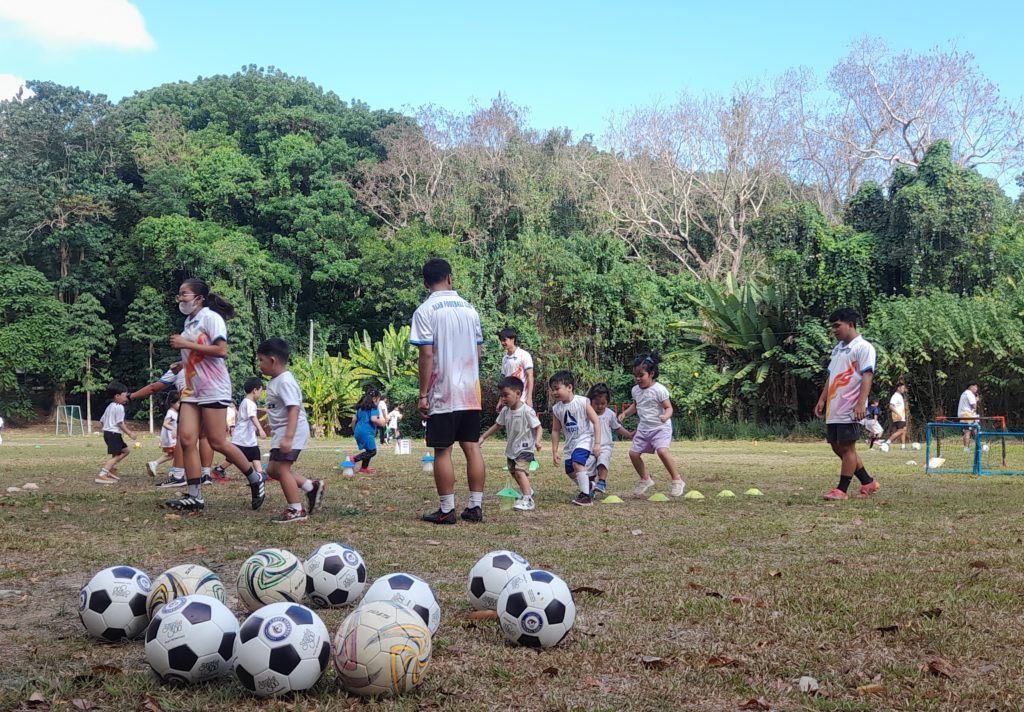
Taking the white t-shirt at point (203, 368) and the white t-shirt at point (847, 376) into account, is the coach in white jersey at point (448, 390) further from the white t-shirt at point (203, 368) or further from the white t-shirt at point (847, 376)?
the white t-shirt at point (847, 376)

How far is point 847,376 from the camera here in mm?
10117

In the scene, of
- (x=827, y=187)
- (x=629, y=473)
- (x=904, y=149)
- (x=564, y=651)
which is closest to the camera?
(x=564, y=651)

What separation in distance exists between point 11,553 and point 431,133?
46.8 m

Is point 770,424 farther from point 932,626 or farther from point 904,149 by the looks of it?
point 932,626

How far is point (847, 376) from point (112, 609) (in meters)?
8.02

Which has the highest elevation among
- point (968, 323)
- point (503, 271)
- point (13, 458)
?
point (503, 271)

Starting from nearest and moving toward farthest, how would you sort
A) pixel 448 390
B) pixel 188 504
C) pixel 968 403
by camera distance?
pixel 448 390 < pixel 188 504 < pixel 968 403

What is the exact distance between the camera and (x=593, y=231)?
48.0m

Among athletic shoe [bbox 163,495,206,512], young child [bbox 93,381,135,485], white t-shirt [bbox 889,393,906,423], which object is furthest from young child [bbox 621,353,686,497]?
white t-shirt [bbox 889,393,906,423]

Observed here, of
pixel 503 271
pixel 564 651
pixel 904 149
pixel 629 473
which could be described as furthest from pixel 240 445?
pixel 904 149

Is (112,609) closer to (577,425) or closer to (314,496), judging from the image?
(314,496)

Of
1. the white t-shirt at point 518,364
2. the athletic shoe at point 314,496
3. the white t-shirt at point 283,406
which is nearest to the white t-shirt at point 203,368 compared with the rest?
the white t-shirt at point 283,406

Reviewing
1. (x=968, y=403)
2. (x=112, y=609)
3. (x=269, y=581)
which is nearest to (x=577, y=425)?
(x=269, y=581)

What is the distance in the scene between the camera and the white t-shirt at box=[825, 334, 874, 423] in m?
9.96
